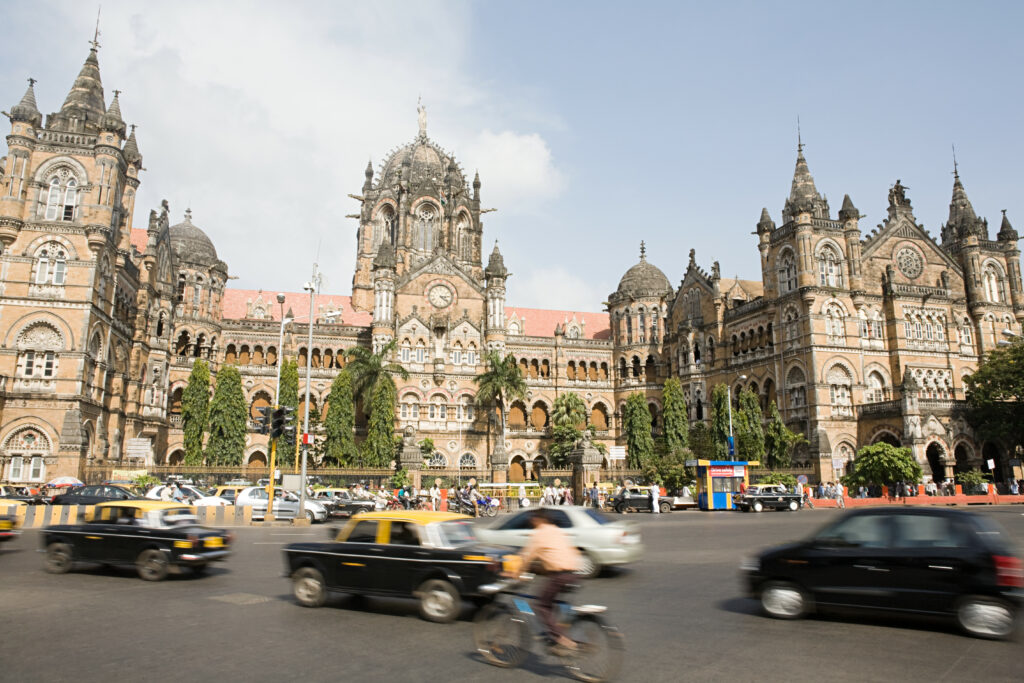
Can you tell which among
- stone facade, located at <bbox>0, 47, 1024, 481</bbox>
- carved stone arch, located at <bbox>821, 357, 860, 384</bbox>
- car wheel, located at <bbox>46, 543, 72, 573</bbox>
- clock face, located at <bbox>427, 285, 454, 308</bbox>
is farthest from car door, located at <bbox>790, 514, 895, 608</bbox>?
clock face, located at <bbox>427, 285, 454, 308</bbox>

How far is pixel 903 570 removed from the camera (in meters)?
8.98

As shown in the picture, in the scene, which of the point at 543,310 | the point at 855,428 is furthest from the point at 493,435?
the point at 855,428

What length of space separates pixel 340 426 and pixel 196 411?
919cm

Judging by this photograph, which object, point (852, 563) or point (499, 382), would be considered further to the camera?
point (499, 382)

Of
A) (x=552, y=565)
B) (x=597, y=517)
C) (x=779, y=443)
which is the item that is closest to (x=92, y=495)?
(x=597, y=517)

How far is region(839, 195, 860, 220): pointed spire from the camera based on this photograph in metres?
50.7

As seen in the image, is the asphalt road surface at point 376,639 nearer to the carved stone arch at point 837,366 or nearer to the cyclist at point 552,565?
the cyclist at point 552,565

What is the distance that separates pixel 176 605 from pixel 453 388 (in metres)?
46.6

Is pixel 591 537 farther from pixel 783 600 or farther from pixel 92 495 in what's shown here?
pixel 92 495

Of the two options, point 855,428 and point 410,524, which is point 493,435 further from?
point 410,524

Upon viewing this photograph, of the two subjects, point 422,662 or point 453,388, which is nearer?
point 422,662

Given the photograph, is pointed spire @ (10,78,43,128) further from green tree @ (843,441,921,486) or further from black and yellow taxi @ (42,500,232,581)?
green tree @ (843,441,921,486)

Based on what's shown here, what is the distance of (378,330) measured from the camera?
5553 centimetres

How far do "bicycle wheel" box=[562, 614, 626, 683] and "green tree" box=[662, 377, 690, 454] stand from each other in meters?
47.2
